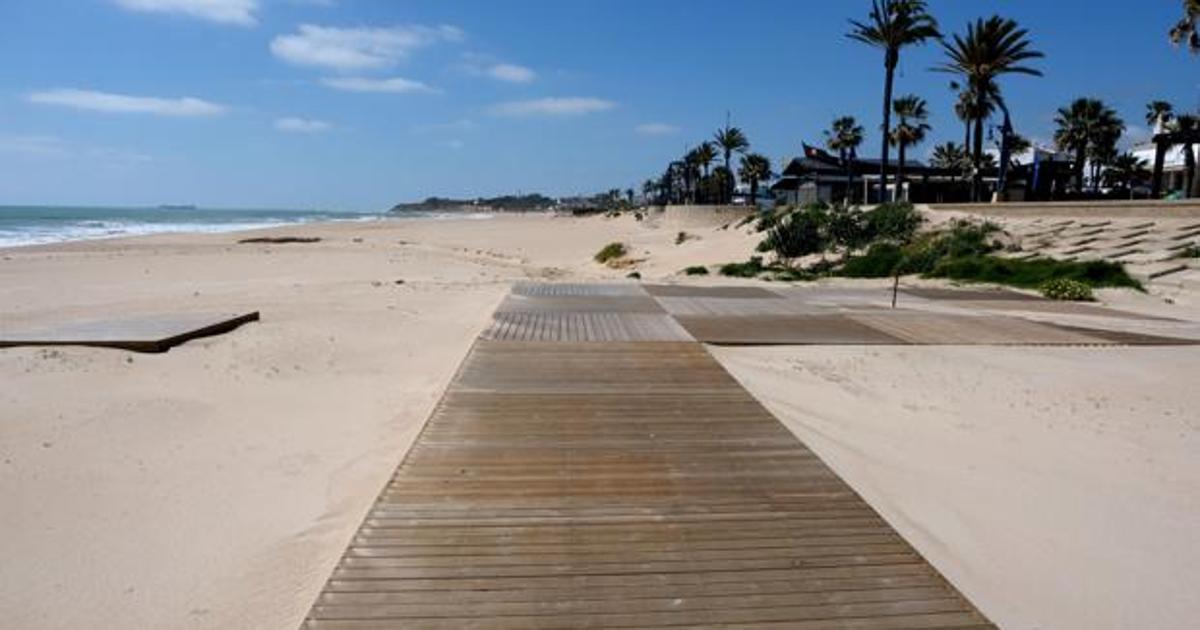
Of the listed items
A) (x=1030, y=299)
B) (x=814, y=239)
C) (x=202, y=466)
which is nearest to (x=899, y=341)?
(x=1030, y=299)

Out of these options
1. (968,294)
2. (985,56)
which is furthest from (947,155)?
(968,294)

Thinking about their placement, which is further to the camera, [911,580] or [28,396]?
[28,396]

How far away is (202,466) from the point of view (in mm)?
5758

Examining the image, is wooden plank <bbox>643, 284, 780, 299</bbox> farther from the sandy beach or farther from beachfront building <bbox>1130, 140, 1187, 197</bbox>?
beachfront building <bbox>1130, 140, 1187, 197</bbox>

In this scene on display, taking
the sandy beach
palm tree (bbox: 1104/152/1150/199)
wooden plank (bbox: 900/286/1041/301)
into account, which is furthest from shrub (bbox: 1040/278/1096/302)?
palm tree (bbox: 1104/152/1150/199)

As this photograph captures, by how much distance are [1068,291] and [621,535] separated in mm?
14327

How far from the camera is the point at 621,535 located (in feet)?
14.3

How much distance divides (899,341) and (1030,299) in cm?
672

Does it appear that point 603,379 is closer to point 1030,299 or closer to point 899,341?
point 899,341

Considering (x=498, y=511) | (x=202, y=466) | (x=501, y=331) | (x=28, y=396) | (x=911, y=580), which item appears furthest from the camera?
(x=501, y=331)

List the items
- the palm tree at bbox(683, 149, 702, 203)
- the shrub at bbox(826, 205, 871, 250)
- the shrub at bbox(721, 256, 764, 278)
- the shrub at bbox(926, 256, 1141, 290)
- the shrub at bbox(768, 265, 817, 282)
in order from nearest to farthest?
the shrub at bbox(926, 256, 1141, 290) < the shrub at bbox(768, 265, 817, 282) < the shrub at bbox(721, 256, 764, 278) < the shrub at bbox(826, 205, 871, 250) < the palm tree at bbox(683, 149, 702, 203)

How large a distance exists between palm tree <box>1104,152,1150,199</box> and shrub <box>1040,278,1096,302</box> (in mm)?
47225

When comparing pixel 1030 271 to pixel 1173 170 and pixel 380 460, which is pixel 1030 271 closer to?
pixel 380 460

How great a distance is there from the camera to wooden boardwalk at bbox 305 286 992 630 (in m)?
3.60
